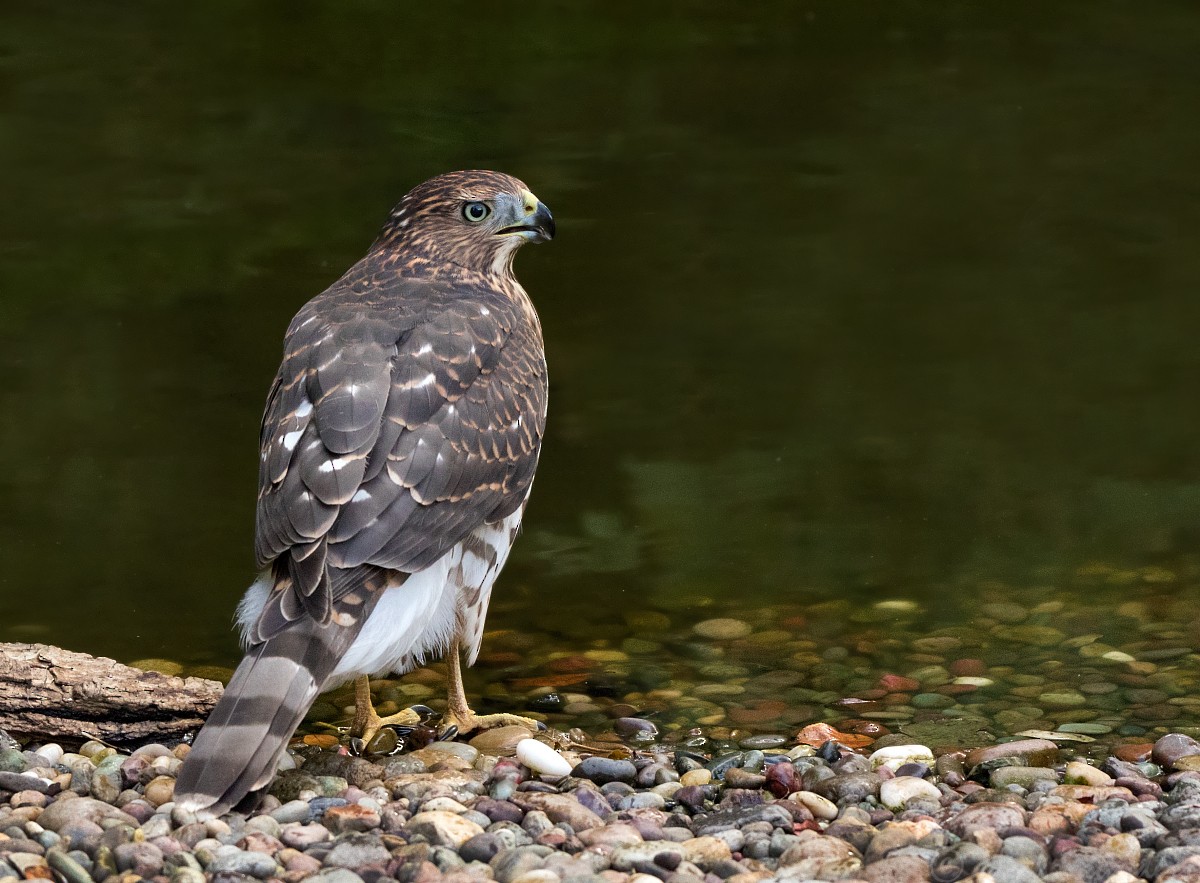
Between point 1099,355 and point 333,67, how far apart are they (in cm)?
721

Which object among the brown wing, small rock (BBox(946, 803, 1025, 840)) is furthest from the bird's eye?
small rock (BBox(946, 803, 1025, 840))

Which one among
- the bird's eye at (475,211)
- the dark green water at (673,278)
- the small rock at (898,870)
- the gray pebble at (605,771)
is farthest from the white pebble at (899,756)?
the bird's eye at (475,211)

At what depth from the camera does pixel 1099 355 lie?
28.0 feet

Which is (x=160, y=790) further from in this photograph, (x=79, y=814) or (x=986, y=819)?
(x=986, y=819)

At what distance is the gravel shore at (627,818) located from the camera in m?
3.68

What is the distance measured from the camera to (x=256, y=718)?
3.96 m

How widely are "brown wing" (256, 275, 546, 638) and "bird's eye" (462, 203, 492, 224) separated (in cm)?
37

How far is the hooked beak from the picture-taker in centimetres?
556

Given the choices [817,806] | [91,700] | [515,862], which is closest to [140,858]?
[515,862]

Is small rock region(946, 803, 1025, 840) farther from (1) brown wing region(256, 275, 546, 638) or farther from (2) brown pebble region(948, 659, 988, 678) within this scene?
(2) brown pebble region(948, 659, 988, 678)

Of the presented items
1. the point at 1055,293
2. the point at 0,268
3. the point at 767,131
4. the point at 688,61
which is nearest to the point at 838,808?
the point at 1055,293

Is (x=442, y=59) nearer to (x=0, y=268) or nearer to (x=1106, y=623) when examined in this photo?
(x=0, y=268)

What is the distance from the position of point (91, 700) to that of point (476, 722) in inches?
43.9

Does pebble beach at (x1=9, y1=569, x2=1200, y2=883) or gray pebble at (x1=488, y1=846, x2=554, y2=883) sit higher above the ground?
gray pebble at (x1=488, y1=846, x2=554, y2=883)
